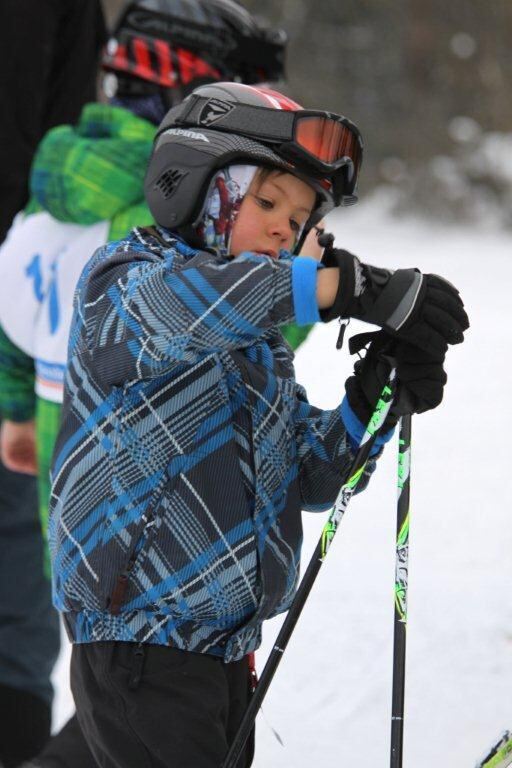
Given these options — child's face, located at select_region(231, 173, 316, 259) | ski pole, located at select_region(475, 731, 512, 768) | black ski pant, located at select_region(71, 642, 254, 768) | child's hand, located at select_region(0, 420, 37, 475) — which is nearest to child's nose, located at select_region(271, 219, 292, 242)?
child's face, located at select_region(231, 173, 316, 259)

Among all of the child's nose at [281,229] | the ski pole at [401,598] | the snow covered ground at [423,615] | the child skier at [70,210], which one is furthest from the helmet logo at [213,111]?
the snow covered ground at [423,615]

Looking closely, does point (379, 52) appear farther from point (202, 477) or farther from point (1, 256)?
point (202, 477)

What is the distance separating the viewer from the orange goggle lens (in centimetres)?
231

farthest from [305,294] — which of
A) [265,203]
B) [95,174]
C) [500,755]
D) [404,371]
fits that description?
[95,174]

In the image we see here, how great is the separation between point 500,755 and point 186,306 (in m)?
1.11

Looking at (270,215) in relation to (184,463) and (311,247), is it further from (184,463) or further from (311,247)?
(184,463)

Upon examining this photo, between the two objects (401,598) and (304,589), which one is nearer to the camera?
(304,589)

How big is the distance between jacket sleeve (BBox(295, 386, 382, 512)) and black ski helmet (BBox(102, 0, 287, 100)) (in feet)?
4.59

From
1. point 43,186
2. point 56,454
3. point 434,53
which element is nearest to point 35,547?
point 43,186

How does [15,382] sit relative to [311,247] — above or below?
below

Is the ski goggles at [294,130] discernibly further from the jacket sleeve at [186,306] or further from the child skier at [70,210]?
the child skier at [70,210]

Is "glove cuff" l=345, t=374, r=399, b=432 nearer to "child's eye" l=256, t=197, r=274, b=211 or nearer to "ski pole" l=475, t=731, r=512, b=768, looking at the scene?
"child's eye" l=256, t=197, r=274, b=211

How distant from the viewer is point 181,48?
356 centimetres

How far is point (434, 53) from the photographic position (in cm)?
1441
